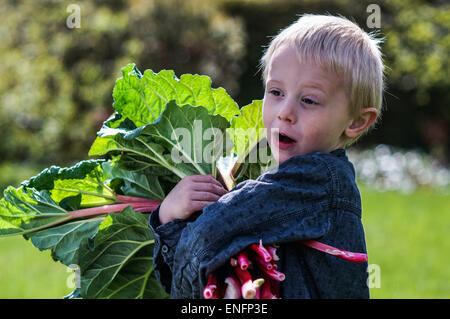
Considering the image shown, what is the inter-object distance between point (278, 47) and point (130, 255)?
88cm

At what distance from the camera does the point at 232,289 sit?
1.74 meters

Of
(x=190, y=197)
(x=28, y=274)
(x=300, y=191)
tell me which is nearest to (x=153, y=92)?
(x=190, y=197)

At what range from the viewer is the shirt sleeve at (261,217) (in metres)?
1.74

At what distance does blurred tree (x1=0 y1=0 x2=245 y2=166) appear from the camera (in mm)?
10008

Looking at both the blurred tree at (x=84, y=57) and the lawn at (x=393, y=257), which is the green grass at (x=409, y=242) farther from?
the blurred tree at (x=84, y=57)

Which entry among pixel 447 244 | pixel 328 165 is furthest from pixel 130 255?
pixel 447 244

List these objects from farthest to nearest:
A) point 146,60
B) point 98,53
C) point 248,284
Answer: point 98,53
point 146,60
point 248,284

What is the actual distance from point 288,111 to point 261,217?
33 cm

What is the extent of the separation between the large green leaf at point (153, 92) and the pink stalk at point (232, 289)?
66cm

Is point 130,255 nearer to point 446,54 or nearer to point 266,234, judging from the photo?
point 266,234

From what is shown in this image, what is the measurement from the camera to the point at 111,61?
33.3 feet

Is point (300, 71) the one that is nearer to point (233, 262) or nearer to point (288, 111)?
point (288, 111)

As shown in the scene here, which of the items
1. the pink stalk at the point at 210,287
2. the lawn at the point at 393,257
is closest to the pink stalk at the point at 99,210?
the pink stalk at the point at 210,287

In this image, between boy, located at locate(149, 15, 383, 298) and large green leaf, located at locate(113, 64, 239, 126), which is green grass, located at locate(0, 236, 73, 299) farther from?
boy, located at locate(149, 15, 383, 298)
